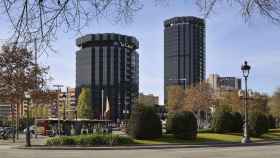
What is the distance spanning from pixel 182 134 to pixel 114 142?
658 centimetres

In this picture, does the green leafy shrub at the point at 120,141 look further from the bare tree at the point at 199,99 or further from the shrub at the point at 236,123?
the bare tree at the point at 199,99

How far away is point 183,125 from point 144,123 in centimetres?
402

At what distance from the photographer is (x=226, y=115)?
57.3m

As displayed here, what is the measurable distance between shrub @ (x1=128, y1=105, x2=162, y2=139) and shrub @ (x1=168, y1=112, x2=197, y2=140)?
2.12 m

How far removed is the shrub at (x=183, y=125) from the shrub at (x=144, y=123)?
2.12 metres

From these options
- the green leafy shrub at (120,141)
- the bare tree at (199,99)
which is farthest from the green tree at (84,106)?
the green leafy shrub at (120,141)

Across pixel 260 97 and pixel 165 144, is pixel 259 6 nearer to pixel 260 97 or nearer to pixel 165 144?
pixel 165 144

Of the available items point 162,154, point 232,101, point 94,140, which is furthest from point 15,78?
point 232,101

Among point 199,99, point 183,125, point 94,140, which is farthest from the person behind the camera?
point 199,99

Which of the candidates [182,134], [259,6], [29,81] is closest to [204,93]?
[29,81]

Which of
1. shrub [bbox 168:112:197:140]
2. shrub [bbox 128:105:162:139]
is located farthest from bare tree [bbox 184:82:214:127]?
shrub [bbox 128:105:162:139]

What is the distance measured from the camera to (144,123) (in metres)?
45.8

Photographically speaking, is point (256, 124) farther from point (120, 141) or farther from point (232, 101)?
point (232, 101)

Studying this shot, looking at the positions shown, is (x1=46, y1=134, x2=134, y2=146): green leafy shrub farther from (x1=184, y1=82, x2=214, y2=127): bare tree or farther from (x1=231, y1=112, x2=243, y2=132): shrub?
(x1=184, y1=82, x2=214, y2=127): bare tree
